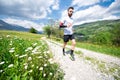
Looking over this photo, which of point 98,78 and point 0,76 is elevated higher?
point 0,76

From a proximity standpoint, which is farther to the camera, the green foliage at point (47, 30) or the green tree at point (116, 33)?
the green foliage at point (47, 30)

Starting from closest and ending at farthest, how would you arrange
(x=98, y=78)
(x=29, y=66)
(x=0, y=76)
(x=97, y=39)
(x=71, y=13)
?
1. (x=0, y=76)
2. (x=29, y=66)
3. (x=98, y=78)
4. (x=71, y=13)
5. (x=97, y=39)

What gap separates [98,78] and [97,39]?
316ft

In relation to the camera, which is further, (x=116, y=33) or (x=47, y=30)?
(x=47, y=30)

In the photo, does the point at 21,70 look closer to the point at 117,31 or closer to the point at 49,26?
the point at 117,31

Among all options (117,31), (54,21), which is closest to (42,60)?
(117,31)

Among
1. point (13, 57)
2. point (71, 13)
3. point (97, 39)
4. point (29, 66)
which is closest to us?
point (29, 66)

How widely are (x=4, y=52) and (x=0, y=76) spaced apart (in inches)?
68.0

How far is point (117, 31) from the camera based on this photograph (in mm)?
72500

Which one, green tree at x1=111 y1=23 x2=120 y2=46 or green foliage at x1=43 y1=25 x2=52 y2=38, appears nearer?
Answer: green tree at x1=111 y1=23 x2=120 y2=46

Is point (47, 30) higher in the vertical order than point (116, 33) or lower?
lower

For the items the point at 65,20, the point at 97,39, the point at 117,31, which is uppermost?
the point at 65,20

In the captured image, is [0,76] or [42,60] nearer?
[0,76]

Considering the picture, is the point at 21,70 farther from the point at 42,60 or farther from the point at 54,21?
the point at 54,21
